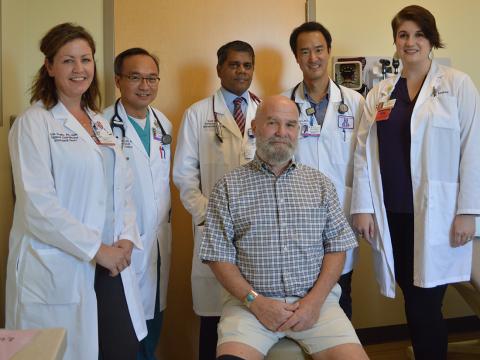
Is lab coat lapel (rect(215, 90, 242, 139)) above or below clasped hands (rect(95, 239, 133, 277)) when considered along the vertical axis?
above

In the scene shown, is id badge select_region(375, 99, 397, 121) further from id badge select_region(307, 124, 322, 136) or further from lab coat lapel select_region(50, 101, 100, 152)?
lab coat lapel select_region(50, 101, 100, 152)

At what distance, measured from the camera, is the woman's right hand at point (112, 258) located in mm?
1624

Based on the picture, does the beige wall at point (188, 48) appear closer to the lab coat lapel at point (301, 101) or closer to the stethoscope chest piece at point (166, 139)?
the stethoscope chest piece at point (166, 139)

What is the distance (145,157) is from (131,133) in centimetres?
13

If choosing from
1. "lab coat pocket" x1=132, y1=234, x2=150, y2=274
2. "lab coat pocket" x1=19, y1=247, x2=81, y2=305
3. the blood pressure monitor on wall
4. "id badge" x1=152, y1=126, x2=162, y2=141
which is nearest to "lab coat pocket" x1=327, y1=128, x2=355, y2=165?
the blood pressure monitor on wall

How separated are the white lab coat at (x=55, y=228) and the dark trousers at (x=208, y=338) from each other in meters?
0.77

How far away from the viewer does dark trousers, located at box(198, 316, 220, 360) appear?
2248mm

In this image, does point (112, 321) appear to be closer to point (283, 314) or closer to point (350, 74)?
point (283, 314)

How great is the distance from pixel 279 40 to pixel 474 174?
143 centimetres

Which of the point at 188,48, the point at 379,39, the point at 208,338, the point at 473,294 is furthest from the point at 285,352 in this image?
the point at 379,39

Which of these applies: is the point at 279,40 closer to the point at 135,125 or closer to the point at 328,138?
the point at 328,138

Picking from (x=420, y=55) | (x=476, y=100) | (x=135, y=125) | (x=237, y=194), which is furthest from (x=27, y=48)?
(x=476, y=100)

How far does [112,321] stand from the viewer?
1.71 meters

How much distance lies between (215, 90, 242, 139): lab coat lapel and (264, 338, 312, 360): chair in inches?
40.5
